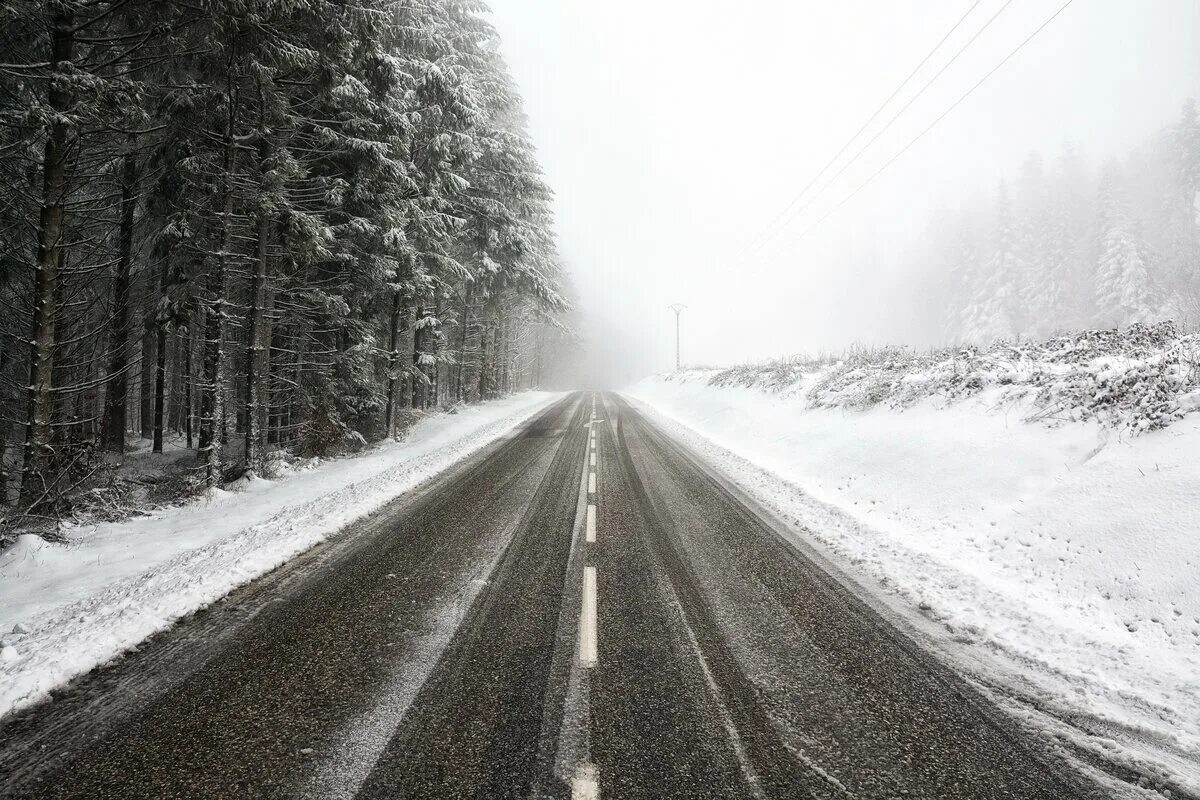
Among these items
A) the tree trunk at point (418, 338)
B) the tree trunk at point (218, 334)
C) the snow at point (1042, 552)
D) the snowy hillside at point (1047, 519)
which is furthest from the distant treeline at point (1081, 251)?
the tree trunk at point (218, 334)

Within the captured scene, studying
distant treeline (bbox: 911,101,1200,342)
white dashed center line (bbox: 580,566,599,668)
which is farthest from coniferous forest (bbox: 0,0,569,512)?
distant treeline (bbox: 911,101,1200,342)

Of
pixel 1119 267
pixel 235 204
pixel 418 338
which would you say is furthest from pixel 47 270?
A: pixel 1119 267

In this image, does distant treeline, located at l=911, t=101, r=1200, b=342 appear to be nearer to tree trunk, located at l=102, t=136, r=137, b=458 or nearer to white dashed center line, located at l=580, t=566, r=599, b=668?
white dashed center line, located at l=580, t=566, r=599, b=668

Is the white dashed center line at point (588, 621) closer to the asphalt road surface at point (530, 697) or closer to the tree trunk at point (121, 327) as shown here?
the asphalt road surface at point (530, 697)

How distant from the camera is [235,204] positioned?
32.8 ft

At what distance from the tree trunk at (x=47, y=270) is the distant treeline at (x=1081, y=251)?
46018 mm

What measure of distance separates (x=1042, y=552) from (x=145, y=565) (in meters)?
9.93

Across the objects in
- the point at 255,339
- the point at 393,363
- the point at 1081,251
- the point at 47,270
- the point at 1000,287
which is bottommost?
the point at 393,363

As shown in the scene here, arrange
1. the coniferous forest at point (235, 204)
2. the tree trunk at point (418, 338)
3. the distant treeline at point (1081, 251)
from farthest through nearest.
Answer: the distant treeline at point (1081, 251) < the tree trunk at point (418, 338) < the coniferous forest at point (235, 204)

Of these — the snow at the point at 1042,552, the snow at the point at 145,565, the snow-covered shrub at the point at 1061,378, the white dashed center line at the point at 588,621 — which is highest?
the snow-covered shrub at the point at 1061,378

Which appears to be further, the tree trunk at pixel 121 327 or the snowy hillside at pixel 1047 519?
the tree trunk at pixel 121 327

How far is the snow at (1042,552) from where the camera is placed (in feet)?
11.0

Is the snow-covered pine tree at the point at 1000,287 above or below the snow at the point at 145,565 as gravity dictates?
above

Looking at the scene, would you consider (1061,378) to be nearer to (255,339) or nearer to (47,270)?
(255,339)
